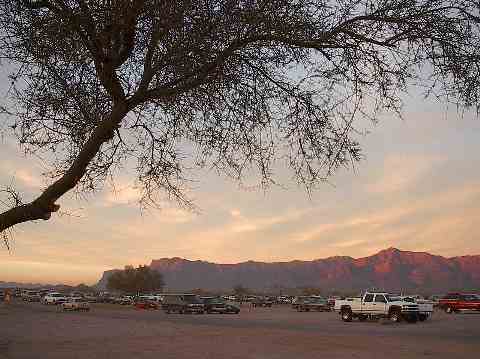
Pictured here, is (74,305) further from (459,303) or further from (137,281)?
(137,281)

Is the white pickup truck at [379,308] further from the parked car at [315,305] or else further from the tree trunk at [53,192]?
the tree trunk at [53,192]

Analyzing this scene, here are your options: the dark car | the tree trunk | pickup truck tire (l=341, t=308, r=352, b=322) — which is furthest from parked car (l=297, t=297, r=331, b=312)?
the tree trunk

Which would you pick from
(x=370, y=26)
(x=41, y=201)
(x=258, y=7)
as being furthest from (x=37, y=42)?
(x=370, y=26)

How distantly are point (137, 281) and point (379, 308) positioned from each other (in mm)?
117429

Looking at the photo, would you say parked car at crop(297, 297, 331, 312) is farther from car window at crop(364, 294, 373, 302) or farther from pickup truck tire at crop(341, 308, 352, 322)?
car window at crop(364, 294, 373, 302)

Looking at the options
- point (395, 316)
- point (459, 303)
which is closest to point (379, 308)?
point (395, 316)

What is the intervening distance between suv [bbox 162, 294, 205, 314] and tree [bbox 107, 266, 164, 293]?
95.5 metres

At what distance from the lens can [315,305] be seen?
58.8 meters

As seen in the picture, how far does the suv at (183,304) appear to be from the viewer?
50938 mm

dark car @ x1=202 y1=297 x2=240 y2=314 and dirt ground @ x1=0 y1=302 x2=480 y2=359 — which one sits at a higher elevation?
dark car @ x1=202 y1=297 x2=240 y2=314

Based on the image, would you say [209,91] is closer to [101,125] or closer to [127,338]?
[101,125]

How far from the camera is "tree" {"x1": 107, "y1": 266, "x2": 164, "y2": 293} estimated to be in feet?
484

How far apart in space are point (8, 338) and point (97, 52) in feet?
68.3

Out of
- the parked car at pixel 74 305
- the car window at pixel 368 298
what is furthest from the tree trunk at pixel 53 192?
the parked car at pixel 74 305
